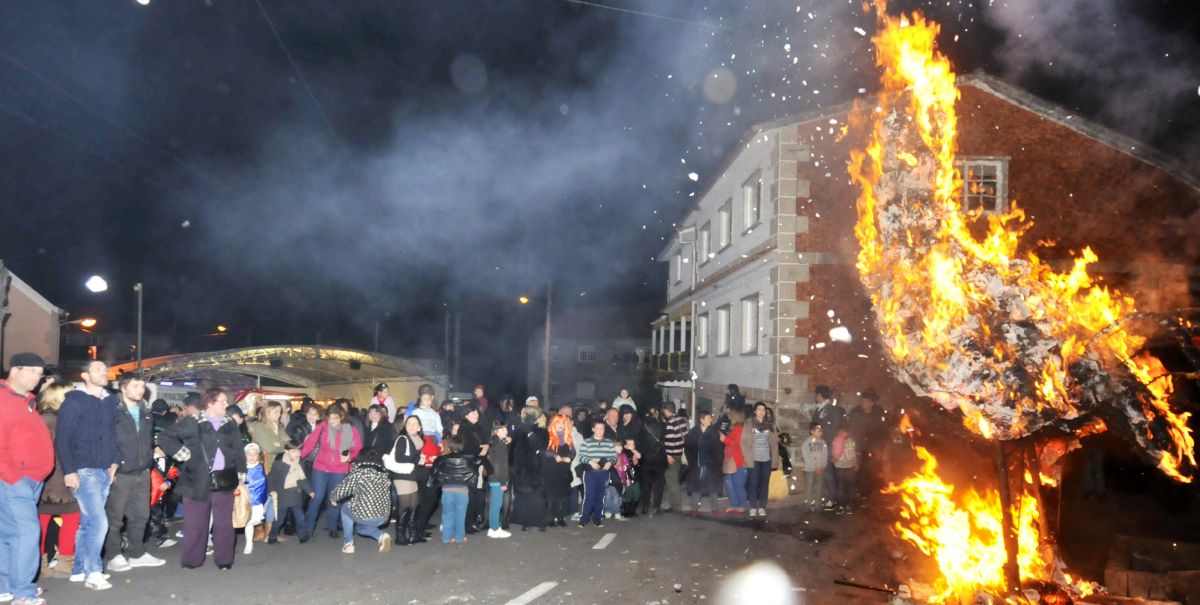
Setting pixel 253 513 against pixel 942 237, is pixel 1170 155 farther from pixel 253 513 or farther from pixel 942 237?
pixel 253 513

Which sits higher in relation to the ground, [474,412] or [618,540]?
[474,412]

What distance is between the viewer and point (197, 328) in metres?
55.0

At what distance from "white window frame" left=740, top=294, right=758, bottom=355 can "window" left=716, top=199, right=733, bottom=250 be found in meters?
2.61

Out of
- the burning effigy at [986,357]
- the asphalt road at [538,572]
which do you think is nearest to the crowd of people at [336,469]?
the asphalt road at [538,572]

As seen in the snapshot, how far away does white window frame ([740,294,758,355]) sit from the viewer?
59.5 feet

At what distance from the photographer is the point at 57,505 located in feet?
23.9

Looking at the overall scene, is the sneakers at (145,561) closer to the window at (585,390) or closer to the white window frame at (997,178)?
the white window frame at (997,178)

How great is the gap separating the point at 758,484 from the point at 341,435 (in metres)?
6.42

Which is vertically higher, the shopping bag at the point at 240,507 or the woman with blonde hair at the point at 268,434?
the woman with blonde hair at the point at 268,434

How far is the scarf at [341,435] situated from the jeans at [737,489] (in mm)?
5933

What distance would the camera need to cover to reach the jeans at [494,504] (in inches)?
399

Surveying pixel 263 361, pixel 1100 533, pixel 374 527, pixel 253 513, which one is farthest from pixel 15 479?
pixel 263 361

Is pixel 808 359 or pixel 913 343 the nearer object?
pixel 913 343

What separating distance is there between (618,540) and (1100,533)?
6134 mm
